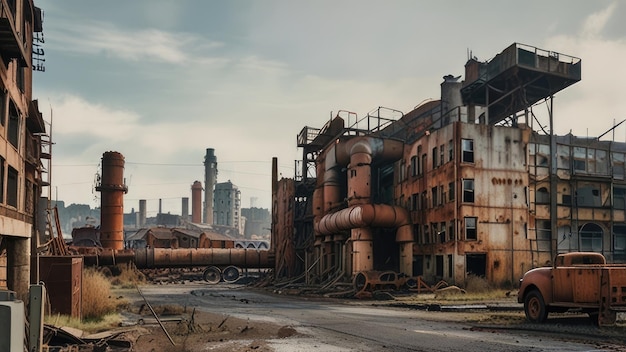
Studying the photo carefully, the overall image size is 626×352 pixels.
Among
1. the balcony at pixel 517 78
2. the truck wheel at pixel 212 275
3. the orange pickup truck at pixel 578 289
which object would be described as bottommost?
the truck wheel at pixel 212 275

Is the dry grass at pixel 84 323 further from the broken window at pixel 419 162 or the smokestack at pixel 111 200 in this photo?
Answer: the smokestack at pixel 111 200

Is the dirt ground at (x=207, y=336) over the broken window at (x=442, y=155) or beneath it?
beneath

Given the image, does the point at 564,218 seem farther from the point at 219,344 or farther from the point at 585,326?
the point at 219,344

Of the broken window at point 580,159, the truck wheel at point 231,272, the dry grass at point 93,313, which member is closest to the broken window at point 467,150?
the broken window at point 580,159

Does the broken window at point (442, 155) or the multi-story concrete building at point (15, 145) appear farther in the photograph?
the broken window at point (442, 155)

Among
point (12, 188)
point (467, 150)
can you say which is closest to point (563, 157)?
point (467, 150)

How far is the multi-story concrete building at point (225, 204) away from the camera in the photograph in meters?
145

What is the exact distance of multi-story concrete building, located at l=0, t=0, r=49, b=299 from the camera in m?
16.4

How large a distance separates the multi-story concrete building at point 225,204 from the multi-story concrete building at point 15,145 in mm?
119817

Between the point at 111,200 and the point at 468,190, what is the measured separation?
99.3ft

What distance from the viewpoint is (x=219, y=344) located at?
12977 millimetres

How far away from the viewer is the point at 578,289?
14688 mm

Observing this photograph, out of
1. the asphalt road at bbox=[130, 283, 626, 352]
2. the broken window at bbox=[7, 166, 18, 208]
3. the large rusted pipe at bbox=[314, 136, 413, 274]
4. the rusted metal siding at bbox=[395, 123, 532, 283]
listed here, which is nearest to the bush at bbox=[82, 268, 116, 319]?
the broken window at bbox=[7, 166, 18, 208]

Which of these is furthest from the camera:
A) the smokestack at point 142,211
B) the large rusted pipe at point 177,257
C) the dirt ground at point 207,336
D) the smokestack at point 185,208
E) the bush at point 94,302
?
the smokestack at point 185,208
